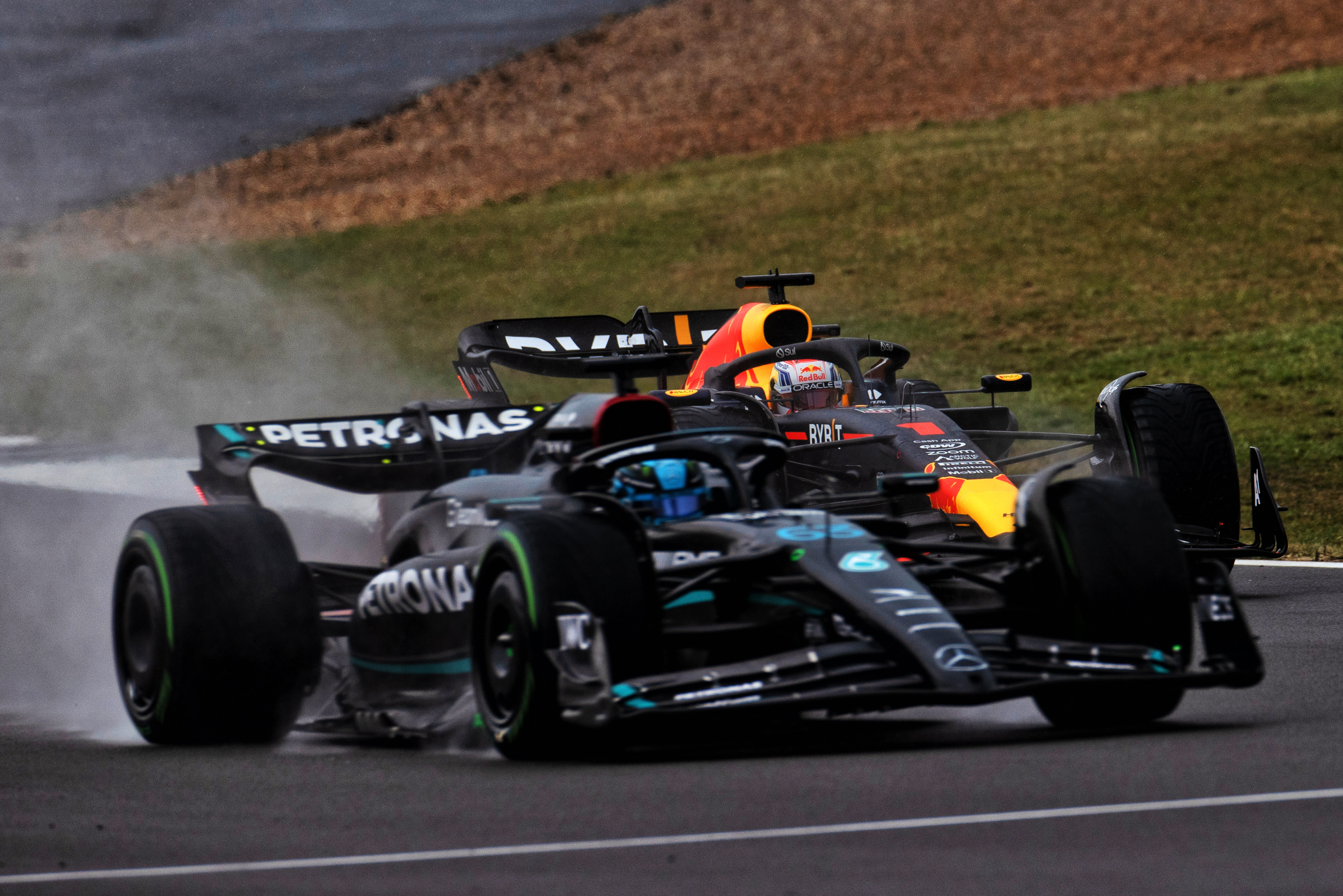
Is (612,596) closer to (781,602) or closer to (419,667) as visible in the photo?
(781,602)

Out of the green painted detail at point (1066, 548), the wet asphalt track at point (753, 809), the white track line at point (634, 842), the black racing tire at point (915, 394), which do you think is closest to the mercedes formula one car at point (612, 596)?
the green painted detail at point (1066, 548)

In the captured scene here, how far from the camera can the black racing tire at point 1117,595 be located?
7.75m

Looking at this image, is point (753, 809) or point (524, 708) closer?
point (753, 809)

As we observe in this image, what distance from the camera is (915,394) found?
1502 centimetres

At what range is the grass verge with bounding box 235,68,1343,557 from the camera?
31828mm

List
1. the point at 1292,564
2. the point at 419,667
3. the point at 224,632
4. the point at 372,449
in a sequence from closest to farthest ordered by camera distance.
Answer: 1. the point at 224,632
2. the point at 419,667
3. the point at 372,449
4. the point at 1292,564

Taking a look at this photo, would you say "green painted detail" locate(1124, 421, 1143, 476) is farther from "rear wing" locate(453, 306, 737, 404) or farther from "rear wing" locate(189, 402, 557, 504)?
"rear wing" locate(189, 402, 557, 504)

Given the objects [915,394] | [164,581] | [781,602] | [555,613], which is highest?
[915,394]

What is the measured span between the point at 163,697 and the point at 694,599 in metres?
2.18

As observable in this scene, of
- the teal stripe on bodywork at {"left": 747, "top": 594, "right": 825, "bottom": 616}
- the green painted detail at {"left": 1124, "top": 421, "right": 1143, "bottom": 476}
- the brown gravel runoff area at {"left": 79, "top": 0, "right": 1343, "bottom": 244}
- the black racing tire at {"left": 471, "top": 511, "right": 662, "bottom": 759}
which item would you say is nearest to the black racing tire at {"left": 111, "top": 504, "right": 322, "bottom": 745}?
the black racing tire at {"left": 471, "top": 511, "right": 662, "bottom": 759}

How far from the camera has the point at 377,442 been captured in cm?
1012

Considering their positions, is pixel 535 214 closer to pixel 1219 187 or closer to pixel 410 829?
pixel 1219 187

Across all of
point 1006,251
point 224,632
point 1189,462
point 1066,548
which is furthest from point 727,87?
point 1066,548

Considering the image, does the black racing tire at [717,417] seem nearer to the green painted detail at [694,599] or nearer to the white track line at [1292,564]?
the white track line at [1292,564]
